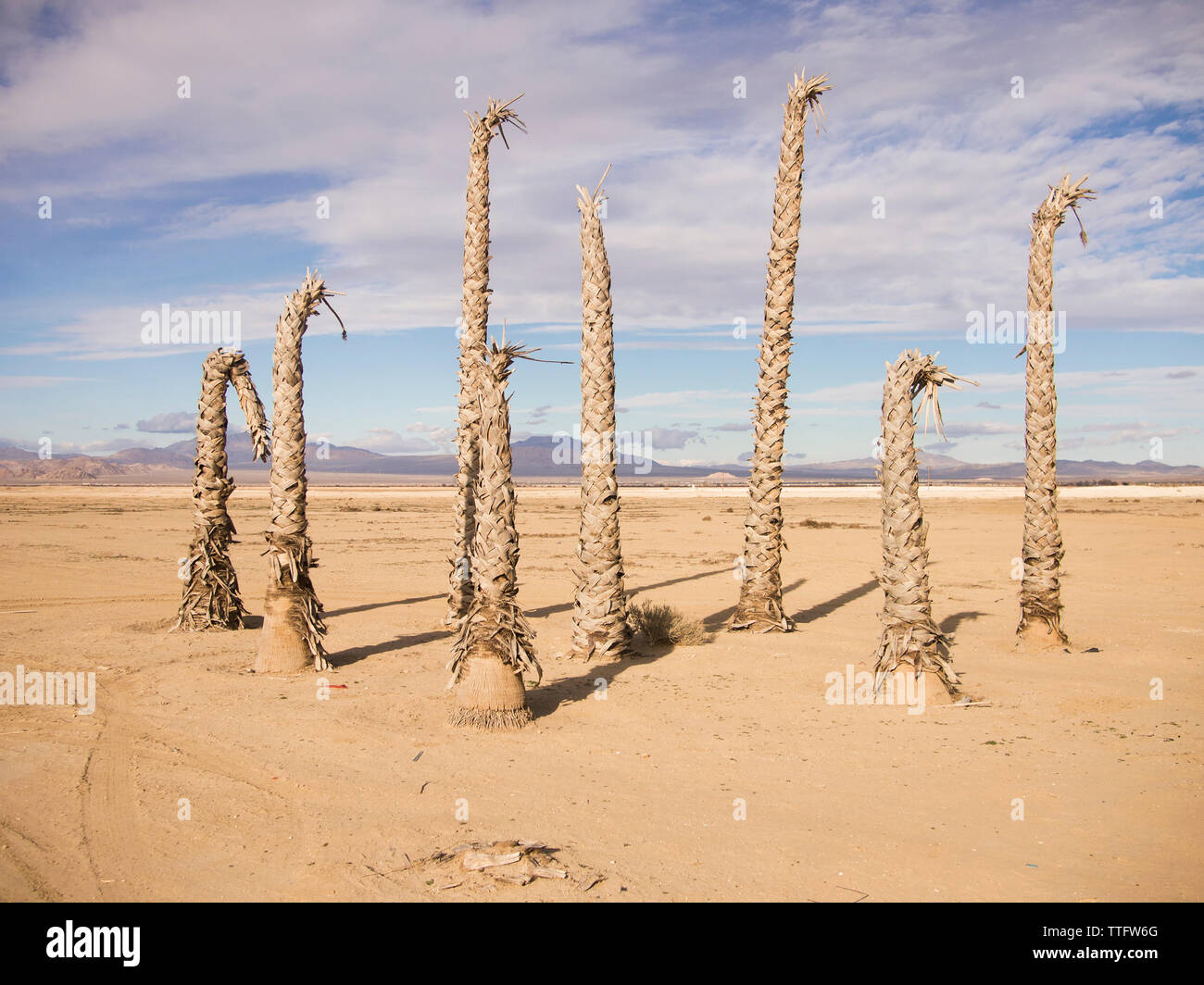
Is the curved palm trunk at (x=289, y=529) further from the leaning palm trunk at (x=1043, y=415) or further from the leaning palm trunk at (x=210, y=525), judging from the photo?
the leaning palm trunk at (x=1043, y=415)

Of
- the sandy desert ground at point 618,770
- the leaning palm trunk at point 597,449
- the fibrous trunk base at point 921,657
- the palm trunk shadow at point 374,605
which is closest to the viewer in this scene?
the sandy desert ground at point 618,770

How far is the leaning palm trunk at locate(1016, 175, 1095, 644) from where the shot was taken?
1159cm

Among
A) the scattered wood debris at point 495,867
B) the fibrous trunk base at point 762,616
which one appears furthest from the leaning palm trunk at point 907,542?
the scattered wood debris at point 495,867

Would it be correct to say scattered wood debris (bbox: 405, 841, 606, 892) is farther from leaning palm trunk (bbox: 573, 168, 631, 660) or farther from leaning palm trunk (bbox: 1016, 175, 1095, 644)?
leaning palm trunk (bbox: 1016, 175, 1095, 644)

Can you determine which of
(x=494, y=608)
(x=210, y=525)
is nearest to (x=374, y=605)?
(x=210, y=525)

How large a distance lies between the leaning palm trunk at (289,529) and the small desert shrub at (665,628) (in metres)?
4.59

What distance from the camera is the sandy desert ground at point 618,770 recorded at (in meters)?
5.17

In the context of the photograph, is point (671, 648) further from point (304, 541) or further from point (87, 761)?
point (87, 761)

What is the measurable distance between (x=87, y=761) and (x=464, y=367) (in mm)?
7570

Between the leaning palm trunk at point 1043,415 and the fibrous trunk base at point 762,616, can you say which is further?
the fibrous trunk base at point 762,616

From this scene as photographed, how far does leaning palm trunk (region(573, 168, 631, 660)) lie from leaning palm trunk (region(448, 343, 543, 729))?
9.64ft

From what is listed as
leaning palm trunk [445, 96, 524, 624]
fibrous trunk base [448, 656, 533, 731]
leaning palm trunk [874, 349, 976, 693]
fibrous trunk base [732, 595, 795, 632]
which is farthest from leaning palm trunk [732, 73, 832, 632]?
fibrous trunk base [448, 656, 533, 731]

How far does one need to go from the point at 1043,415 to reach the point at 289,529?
10330 millimetres

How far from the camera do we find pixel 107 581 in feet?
59.7
